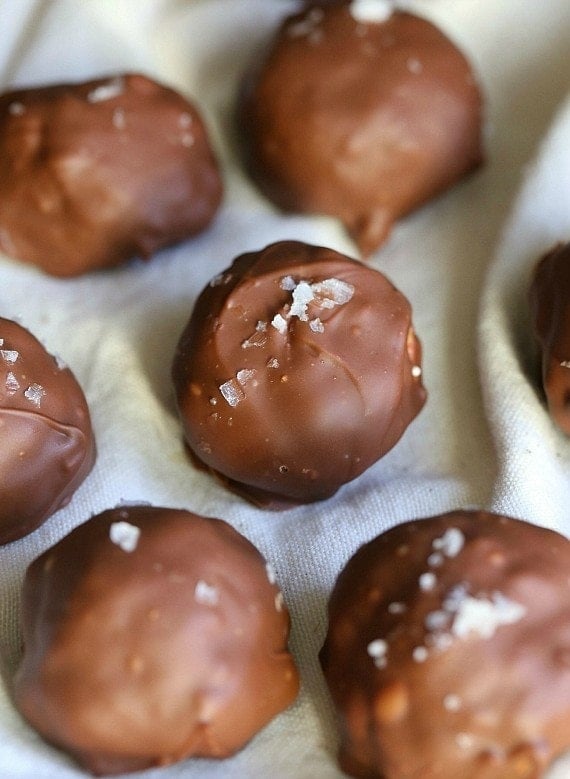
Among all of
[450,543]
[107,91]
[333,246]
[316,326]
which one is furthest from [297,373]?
[107,91]

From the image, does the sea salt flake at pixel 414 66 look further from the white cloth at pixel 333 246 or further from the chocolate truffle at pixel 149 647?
the chocolate truffle at pixel 149 647

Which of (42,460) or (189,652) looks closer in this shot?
(189,652)

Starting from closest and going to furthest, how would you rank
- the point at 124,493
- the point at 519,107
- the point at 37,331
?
the point at 124,493 → the point at 37,331 → the point at 519,107

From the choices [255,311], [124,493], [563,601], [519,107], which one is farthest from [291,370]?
[519,107]

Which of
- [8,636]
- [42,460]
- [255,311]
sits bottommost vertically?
[8,636]

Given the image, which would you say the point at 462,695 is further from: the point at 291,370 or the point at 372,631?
the point at 291,370

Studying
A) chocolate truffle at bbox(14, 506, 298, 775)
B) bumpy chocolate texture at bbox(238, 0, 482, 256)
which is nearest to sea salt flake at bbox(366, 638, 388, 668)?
chocolate truffle at bbox(14, 506, 298, 775)
